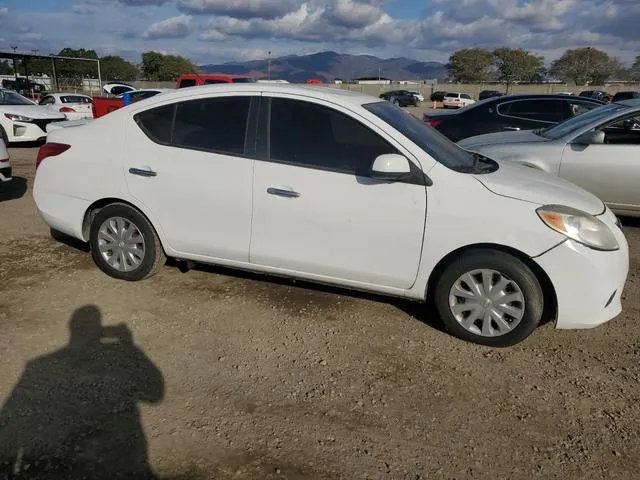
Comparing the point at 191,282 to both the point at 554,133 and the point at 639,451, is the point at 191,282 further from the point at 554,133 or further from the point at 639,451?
the point at 554,133

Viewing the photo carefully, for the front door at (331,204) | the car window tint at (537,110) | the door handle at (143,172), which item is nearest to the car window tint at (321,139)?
the front door at (331,204)

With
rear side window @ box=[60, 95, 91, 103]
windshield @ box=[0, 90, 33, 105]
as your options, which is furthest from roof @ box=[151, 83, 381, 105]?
rear side window @ box=[60, 95, 91, 103]

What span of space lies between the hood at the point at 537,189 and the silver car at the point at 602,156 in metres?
1.97

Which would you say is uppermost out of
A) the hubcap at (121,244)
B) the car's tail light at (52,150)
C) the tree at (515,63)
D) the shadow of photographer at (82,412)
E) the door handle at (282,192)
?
the tree at (515,63)

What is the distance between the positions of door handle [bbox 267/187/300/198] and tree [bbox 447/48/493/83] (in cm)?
9489

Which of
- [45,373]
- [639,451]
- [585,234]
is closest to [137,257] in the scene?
[45,373]

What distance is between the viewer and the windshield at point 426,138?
3838 mm

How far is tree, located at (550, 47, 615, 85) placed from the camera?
8794cm

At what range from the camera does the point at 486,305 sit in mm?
3604

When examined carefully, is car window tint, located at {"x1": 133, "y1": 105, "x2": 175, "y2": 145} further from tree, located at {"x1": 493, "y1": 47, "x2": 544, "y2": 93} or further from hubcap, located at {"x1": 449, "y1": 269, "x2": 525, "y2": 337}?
tree, located at {"x1": 493, "y1": 47, "x2": 544, "y2": 93}

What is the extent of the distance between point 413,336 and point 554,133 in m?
4.17

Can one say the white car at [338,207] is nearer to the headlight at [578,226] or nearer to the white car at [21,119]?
the headlight at [578,226]

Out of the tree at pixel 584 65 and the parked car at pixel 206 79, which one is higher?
the tree at pixel 584 65

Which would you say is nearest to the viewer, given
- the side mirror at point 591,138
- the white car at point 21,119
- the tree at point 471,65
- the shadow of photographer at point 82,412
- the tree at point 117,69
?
the shadow of photographer at point 82,412
